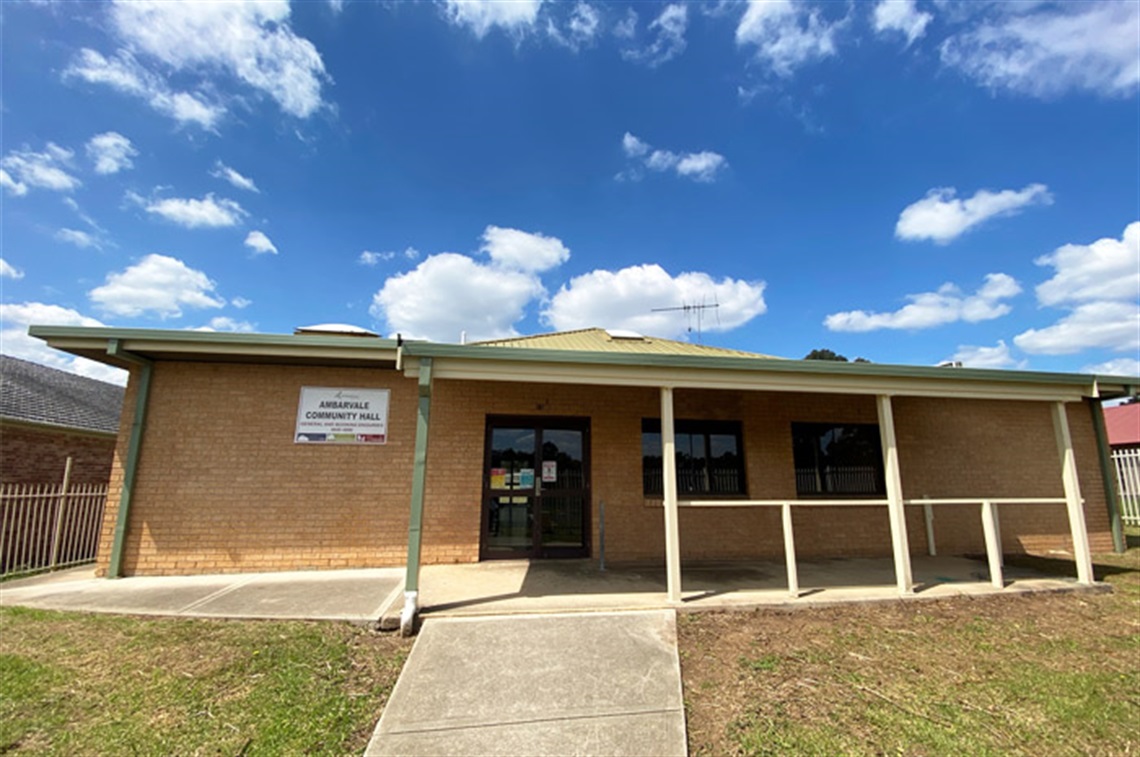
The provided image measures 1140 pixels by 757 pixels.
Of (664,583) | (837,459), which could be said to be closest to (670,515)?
(664,583)

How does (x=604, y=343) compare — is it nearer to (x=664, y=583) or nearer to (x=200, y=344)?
(x=664, y=583)

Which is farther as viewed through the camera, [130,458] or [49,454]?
[49,454]

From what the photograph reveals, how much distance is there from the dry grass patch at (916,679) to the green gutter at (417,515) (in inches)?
101

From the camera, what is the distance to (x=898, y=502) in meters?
6.13

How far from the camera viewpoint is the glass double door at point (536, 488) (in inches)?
307

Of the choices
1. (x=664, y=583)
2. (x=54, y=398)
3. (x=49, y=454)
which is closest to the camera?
(x=664, y=583)

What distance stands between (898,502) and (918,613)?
4.00 ft

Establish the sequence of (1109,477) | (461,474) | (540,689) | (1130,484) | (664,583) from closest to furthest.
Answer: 1. (540,689)
2. (664,583)
3. (461,474)
4. (1109,477)
5. (1130,484)

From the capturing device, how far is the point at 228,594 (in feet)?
19.0

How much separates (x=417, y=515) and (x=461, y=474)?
2451 millimetres

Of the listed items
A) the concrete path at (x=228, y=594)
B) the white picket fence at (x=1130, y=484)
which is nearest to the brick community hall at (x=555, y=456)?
the concrete path at (x=228, y=594)

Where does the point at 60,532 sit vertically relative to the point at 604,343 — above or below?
below

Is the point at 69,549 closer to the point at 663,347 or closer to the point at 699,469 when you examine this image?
the point at 699,469

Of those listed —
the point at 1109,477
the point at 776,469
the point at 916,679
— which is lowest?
the point at 916,679
